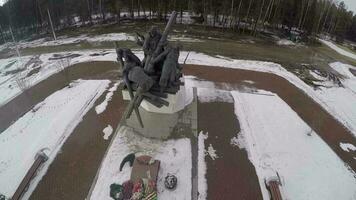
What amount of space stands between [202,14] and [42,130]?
76.6ft

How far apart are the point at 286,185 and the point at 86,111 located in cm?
964

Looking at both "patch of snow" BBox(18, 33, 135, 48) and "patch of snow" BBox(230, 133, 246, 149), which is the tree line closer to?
"patch of snow" BBox(18, 33, 135, 48)

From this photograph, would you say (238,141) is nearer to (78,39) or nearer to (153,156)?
(153,156)

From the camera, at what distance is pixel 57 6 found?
30734 millimetres

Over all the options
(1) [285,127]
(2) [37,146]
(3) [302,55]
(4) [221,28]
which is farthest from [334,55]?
(2) [37,146]

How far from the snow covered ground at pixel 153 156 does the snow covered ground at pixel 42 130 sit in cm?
255

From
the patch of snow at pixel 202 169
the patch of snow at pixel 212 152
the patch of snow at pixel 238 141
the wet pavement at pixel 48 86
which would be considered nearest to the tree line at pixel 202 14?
the wet pavement at pixel 48 86

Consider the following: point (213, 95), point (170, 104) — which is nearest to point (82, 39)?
point (213, 95)

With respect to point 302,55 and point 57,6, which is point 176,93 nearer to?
point 302,55

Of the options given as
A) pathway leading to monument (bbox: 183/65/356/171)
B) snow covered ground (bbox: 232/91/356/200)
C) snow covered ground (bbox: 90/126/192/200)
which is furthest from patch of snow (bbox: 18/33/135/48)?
snow covered ground (bbox: 232/91/356/200)

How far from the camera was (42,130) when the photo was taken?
1088 centimetres

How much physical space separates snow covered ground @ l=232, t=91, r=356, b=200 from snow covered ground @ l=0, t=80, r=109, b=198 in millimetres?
8003

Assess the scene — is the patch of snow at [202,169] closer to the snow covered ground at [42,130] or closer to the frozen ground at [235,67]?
the snow covered ground at [42,130]

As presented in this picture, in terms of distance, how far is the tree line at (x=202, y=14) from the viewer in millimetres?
26094
